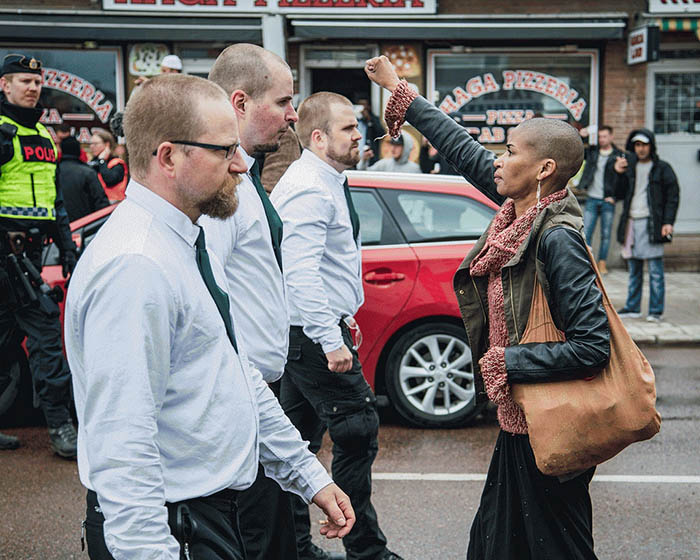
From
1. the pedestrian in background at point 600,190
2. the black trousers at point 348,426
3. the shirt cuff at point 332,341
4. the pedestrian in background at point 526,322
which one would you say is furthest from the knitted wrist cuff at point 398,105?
the pedestrian in background at point 600,190

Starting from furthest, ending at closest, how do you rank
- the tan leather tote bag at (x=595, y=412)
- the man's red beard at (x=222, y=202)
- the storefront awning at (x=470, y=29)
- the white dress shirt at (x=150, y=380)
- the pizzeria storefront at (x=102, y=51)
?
1. the storefront awning at (x=470, y=29)
2. the pizzeria storefront at (x=102, y=51)
3. the tan leather tote bag at (x=595, y=412)
4. the man's red beard at (x=222, y=202)
5. the white dress shirt at (x=150, y=380)

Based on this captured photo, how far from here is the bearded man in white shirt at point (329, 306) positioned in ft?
13.6

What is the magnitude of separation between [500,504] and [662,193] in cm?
812

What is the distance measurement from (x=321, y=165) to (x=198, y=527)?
A: 7.88 feet

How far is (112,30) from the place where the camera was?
13.6 metres

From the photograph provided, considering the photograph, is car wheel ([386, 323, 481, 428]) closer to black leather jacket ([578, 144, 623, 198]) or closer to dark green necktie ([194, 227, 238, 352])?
dark green necktie ([194, 227, 238, 352])

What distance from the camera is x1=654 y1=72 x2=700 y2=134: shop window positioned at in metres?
14.6

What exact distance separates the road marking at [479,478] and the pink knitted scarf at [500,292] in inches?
93.4

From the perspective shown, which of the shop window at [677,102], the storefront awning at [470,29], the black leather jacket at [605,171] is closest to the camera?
the black leather jacket at [605,171]

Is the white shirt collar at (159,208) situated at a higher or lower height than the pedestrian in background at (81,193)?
higher

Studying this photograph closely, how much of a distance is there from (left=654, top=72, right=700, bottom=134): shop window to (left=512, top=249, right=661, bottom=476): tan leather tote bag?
497 inches

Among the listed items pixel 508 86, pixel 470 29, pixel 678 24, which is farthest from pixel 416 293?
pixel 678 24

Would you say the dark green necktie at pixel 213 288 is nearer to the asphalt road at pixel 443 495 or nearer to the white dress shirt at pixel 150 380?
the white dress shirt at pixel 150 380

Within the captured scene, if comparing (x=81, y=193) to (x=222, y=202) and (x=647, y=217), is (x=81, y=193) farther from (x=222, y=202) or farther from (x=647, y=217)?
(x=222, y=202)
